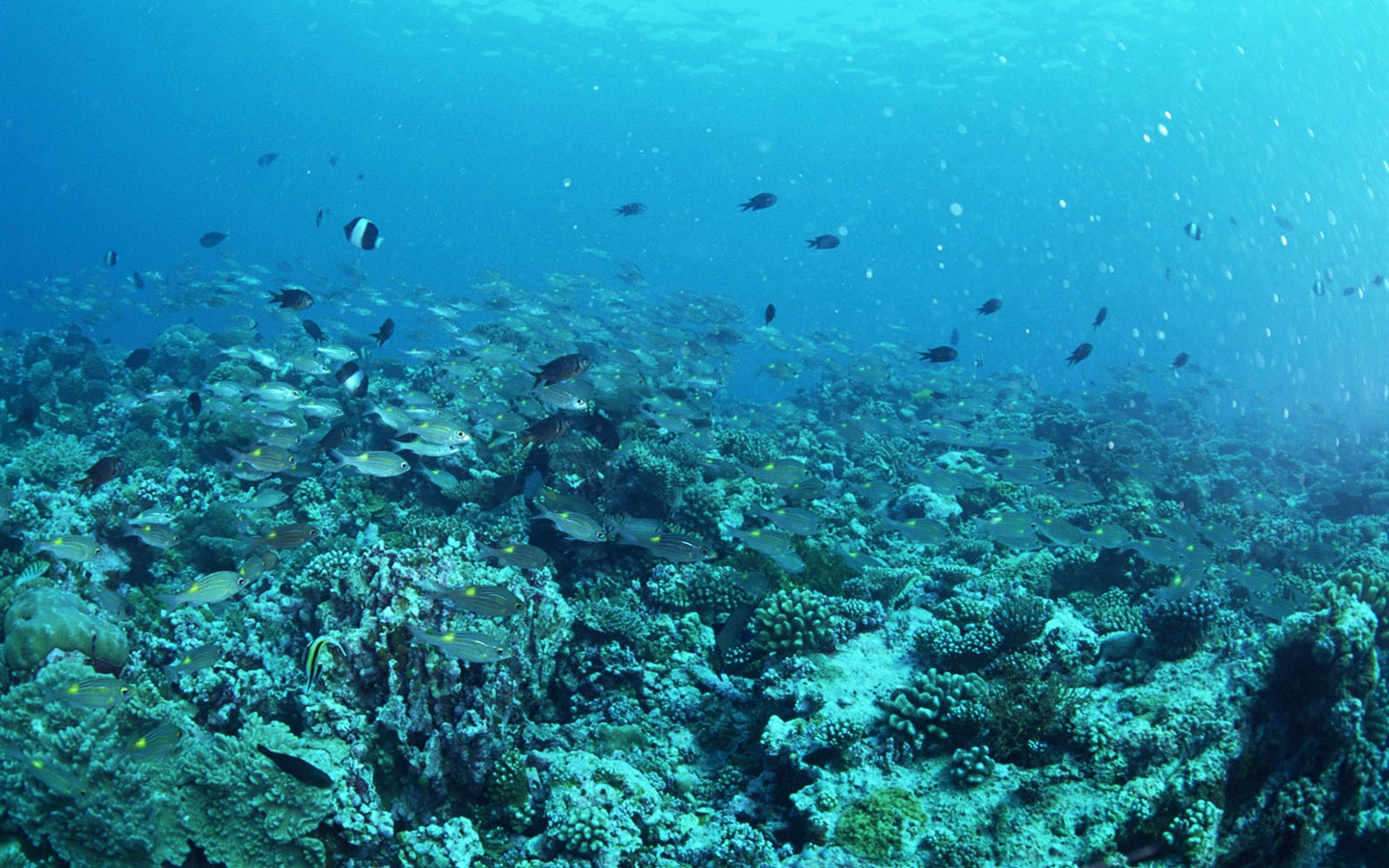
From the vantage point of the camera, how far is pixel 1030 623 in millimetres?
6828

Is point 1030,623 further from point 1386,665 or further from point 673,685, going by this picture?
point 673,685

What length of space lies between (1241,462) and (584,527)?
2688 cm

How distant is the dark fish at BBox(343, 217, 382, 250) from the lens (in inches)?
400

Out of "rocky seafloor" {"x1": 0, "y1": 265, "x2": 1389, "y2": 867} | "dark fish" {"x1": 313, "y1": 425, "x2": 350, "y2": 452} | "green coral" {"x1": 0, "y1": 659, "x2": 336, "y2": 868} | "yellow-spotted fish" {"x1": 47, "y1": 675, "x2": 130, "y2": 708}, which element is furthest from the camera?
"dark fish" {"x1": 313, "y1": 425, "x2": 350, "y2": 452}

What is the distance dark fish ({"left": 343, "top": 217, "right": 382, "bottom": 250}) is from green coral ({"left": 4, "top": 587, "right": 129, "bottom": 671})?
19.2 feet

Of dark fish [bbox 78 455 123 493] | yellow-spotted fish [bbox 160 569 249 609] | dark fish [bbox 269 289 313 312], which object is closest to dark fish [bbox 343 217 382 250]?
dark fish [bbox 269 289 313 312]

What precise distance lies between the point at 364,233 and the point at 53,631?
6.46 m

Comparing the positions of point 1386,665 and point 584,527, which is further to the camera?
point 584,527

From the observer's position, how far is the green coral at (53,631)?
5.88 meters

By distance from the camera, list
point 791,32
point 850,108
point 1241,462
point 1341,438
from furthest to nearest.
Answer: point 850,108 < point 791,32 < point 1341,438 < point 1241,462

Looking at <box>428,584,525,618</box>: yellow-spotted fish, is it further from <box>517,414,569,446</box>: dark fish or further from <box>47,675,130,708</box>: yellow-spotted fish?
<box>47,675,130,708</box>: yellow-spotted fish

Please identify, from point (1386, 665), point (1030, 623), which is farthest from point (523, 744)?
point (1386, 665)

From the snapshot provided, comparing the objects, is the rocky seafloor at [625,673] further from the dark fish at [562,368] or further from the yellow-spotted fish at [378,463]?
the dark fish at [562,368]

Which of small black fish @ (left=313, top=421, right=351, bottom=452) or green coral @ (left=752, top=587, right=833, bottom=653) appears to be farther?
small black fish @ (left=313, top=421, right=351, bottom=452)
